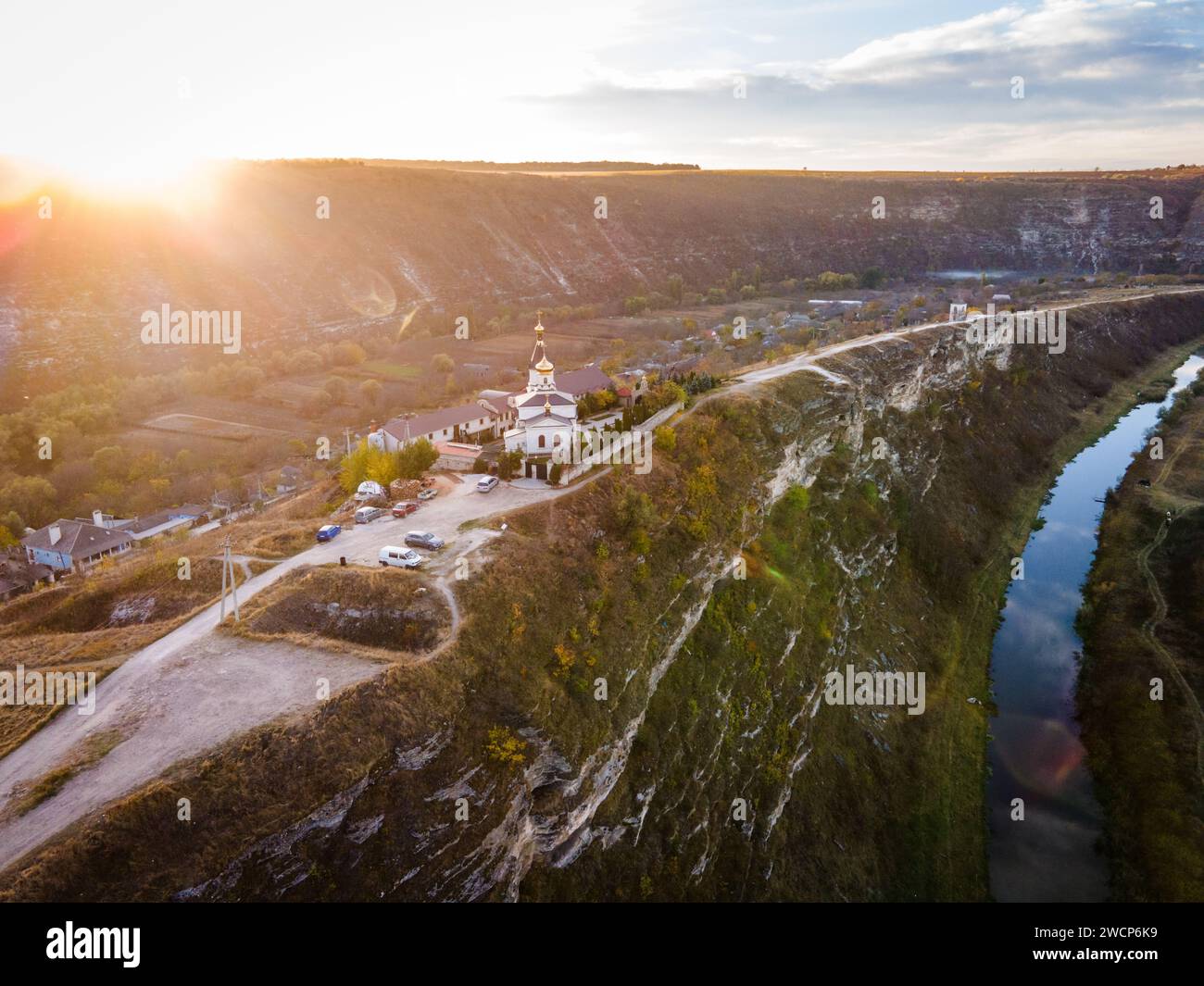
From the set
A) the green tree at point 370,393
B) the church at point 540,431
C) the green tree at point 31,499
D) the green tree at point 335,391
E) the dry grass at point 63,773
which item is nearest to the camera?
the dry grass at point 63,773

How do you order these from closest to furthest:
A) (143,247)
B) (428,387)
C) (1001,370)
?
(1001,370) < (428,387) < (143,247)

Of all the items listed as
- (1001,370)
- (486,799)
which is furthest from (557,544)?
(1001,370)

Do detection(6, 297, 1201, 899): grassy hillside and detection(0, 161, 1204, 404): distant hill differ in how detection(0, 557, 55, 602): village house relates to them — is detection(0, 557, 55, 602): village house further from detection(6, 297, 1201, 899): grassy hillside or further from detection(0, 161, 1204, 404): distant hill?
detection(0, 161, 1204, 404): distant hill

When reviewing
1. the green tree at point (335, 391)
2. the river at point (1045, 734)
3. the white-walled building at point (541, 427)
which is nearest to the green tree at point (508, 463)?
the white-walled building at point (541, 427)

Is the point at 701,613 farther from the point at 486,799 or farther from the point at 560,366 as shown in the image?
the point at 560,366

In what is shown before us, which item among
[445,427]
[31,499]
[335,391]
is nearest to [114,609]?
[445,427]

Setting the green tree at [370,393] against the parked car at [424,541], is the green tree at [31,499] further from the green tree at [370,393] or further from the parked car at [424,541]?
the parked car at [424,541]
